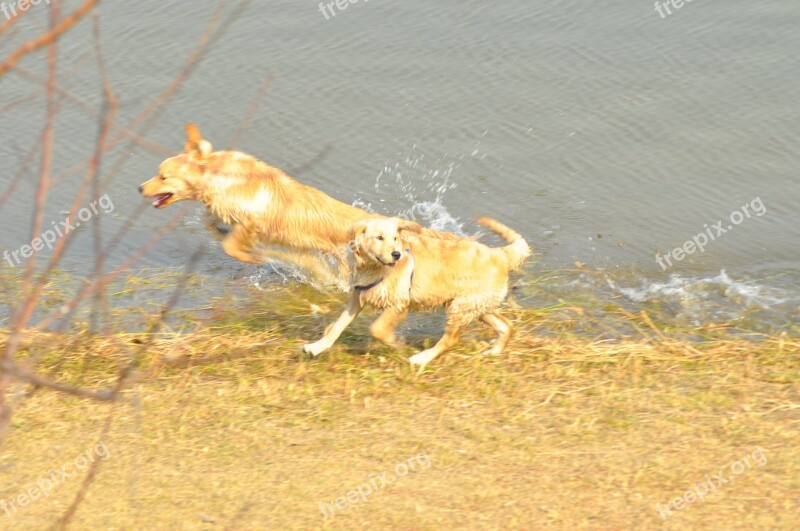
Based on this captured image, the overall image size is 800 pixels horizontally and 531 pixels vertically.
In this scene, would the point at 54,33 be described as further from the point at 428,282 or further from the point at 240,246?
the point at 240,246

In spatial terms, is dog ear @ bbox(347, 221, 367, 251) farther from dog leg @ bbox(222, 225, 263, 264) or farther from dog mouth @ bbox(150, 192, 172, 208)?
dog mouth @ bbox(150, 192, 172, 208)

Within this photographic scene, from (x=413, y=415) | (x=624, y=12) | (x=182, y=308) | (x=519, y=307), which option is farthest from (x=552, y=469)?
(x=624, y=12)

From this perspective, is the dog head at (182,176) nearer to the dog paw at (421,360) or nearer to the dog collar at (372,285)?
the dog collar at (372,285)

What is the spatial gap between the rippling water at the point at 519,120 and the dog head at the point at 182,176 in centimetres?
110

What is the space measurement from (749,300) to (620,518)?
3.61 meters

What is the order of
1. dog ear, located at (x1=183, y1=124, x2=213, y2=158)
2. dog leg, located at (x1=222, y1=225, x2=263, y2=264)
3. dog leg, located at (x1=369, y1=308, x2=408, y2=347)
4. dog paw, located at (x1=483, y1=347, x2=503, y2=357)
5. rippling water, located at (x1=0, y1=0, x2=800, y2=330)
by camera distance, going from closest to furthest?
1. dog leg, located at (x1=369, y1=308, x2=408, y2=347)
2. dog paw, located at (x1=483, y1=347, x2=503, y2=357)
3. dog ear, located at (x1=183, y1=124, x2=213, y2=158)
4. dog leg, located at (x1=222, y1=225, x2=263, y2=264)
5. rippling water, located at (x1=0, y1=0, x2=800, y2=330)

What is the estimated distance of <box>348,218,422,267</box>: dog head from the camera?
272 inches

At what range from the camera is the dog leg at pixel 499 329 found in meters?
7.55

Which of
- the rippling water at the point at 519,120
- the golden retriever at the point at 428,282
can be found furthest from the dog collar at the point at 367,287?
the rippling water at the point at 519,120

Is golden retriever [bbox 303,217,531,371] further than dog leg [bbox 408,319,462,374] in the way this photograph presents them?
No

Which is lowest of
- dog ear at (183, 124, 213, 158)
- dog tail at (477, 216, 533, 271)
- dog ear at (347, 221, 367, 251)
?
dog tail at (477, 216, 533, 271)

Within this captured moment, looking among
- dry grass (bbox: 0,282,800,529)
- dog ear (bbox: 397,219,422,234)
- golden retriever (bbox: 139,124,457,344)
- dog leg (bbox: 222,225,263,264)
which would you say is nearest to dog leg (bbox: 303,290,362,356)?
dry grass (bbox: 0,282,800,529)

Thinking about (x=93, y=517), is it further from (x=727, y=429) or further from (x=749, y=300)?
(x=749, y=300)

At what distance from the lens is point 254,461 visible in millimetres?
6211
